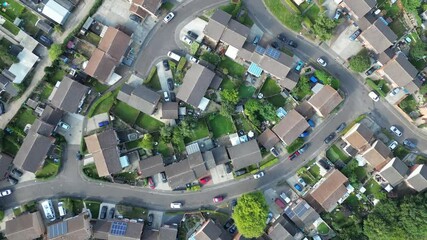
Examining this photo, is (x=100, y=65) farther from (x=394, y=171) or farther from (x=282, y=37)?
(x=394, y=171)

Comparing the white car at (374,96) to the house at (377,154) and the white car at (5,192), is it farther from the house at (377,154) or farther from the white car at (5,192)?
the white car at (5,192)

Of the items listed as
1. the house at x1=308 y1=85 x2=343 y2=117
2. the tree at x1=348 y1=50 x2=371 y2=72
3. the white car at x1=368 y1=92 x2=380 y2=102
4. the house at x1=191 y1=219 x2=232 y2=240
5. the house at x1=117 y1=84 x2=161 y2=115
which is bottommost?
the house at x1=191 y1=219 x2=232 y2=240

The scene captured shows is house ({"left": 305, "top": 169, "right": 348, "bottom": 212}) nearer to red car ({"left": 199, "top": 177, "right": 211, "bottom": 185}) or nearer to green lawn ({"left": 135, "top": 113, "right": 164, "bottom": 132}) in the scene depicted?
red car ({"left": 199, "top": 177, "right": 211, "bottom": 185})

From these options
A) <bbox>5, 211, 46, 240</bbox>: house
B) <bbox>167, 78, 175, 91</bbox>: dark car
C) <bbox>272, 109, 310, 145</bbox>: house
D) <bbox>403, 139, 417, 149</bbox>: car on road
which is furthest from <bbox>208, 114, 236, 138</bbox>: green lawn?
<bbox>5, 211, 46, 240</bbox>: house

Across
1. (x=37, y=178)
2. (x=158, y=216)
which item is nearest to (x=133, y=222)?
(x=158, y=216)

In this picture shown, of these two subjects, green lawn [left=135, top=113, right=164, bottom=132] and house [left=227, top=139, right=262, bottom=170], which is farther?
green lawn [left=135, top=113, right=164, bottom=132]

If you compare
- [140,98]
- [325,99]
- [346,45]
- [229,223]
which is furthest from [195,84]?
[346,45]
